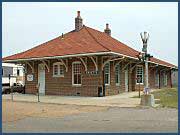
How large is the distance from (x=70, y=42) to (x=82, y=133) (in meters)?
20.5

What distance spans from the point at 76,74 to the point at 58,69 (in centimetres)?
195

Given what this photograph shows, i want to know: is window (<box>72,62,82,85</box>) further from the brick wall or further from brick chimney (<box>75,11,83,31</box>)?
brick chimney (<box>75,11,83,31</box>)

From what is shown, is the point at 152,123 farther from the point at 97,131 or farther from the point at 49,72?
the point at 49,72

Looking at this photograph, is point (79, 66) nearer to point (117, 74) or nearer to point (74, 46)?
point (74, 46)

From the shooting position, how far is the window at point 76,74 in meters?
27.8

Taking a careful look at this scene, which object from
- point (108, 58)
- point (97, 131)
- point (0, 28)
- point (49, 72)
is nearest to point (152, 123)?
point (97, 131)

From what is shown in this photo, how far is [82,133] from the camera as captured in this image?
9898mm

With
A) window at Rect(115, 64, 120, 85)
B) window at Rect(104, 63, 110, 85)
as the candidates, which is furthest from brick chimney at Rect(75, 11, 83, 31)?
window at Rect(104, 63, 110, 85)

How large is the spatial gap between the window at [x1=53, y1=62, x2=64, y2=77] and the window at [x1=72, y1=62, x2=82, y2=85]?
1.17m

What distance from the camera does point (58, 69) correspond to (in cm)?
2909

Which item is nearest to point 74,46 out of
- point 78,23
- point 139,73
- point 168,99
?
point 78,23

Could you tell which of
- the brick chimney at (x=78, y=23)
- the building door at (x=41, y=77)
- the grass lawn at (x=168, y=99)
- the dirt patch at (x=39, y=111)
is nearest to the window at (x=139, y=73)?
the grass lawn at (x=168, y=99)

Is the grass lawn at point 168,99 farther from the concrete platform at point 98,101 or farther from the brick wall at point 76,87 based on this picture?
the brick wall at point 76,87

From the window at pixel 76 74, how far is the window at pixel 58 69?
117 cm
